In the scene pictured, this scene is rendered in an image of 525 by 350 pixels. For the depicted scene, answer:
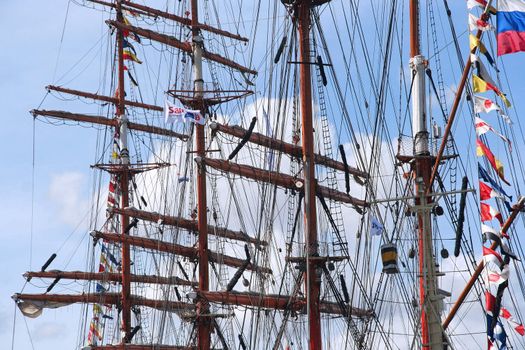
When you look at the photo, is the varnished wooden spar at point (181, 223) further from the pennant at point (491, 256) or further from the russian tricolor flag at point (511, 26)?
the russian tricolor flag at point (511, 26)

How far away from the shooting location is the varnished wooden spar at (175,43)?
207ft

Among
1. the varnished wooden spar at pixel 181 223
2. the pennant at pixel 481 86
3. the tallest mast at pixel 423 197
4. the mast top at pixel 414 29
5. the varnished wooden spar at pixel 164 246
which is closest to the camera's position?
the pennant at pixel 481 86

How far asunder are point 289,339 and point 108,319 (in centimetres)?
2205

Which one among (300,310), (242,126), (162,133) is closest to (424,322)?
(300,310)

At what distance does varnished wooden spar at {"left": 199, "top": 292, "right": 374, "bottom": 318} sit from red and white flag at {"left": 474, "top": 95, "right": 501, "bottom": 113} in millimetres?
15407

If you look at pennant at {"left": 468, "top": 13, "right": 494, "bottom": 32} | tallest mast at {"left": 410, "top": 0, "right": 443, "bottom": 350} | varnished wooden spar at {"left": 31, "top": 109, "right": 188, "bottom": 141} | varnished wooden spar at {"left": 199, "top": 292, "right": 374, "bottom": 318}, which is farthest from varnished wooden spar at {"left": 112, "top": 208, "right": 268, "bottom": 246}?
pennant at {"left": 468, "top": 13, "right": 494, "bottom": 32}

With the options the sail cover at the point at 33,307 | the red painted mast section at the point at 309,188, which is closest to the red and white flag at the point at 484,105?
the red painted mast section at the point at 309,188

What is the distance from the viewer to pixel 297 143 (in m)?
53.0

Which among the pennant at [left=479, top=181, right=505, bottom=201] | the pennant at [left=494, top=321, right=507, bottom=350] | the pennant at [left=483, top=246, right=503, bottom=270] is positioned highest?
the pennant at [left=479, top=181, right=505, bottom=201]

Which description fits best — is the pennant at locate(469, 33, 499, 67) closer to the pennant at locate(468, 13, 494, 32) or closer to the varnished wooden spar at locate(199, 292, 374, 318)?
the pennant at locate(468, 13, 494, 32)

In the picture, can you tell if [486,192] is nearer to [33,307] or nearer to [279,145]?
[279,145]

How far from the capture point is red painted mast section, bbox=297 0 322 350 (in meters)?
43.1

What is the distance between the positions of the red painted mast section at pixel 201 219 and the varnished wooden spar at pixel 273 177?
5.19ft

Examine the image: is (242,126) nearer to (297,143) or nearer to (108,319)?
(297,143)
